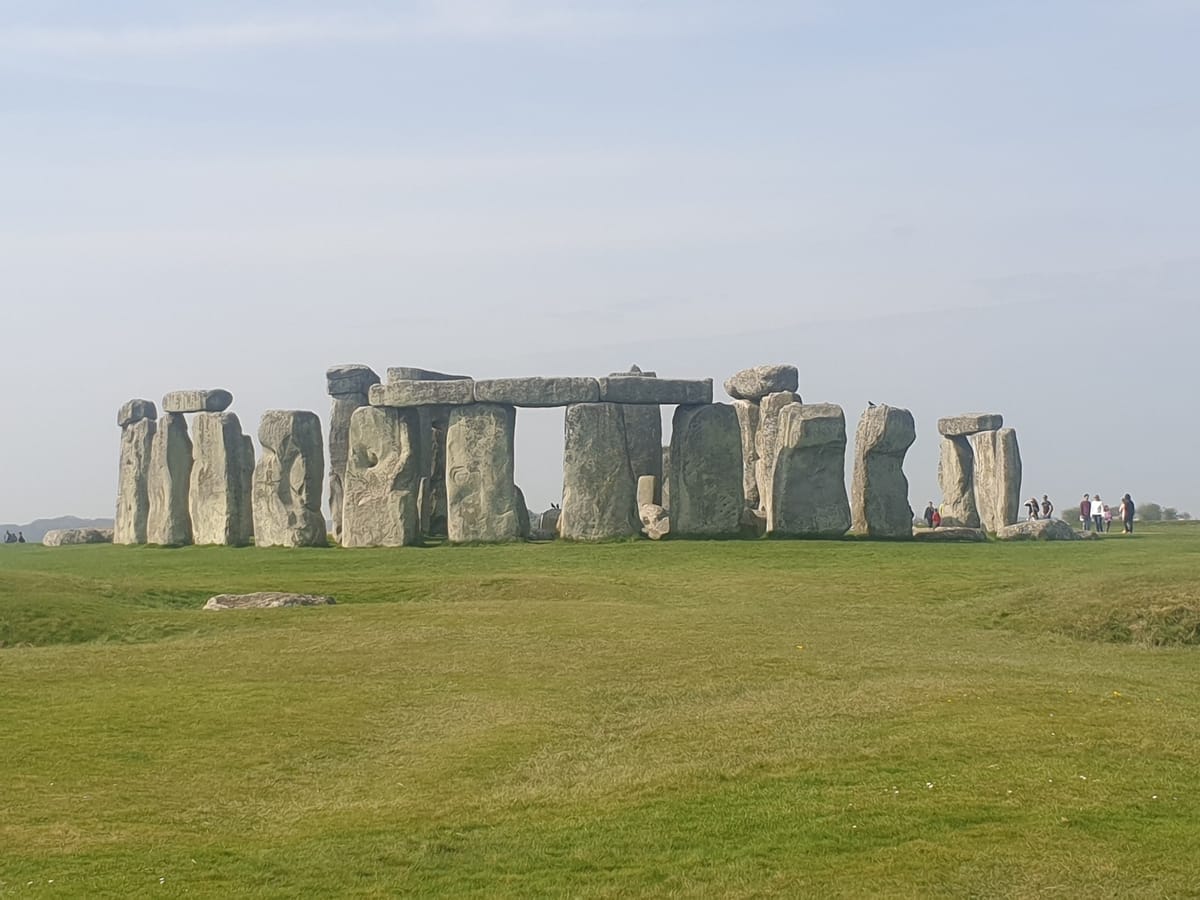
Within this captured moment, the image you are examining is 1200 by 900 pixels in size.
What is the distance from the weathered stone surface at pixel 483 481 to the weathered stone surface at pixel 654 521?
297 cm

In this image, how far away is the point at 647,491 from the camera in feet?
131

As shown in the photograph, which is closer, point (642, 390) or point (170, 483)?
point (642, 390)

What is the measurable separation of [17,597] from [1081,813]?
1658 centimetres

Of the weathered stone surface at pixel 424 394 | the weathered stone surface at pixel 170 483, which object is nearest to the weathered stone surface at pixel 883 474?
the weathered stone surface at pixel 424 394

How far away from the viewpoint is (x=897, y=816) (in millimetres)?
11703

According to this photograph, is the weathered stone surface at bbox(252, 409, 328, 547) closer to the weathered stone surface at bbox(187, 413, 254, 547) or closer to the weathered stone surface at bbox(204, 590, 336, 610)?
the weathered stone surface at bbox(187, 413, 254, 547)

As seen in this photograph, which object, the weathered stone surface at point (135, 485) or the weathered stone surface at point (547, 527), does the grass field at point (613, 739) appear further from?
the weathered stone surface at point (135, 485)

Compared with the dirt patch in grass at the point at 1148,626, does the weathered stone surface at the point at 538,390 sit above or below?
above

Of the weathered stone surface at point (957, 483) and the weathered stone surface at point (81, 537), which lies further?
the weathered stone surface at point (81, 537)

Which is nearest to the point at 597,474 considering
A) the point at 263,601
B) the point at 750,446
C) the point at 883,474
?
the point at 883,474

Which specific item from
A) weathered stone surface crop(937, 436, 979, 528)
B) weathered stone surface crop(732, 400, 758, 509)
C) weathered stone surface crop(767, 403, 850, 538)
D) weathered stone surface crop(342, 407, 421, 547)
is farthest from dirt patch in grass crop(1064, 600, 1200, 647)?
weathered stone surface crop(937, 436, 979, 528)

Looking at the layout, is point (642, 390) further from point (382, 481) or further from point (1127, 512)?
point (1127, 512)

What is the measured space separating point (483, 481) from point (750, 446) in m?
10.0

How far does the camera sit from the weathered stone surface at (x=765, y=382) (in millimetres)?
A: 43125
